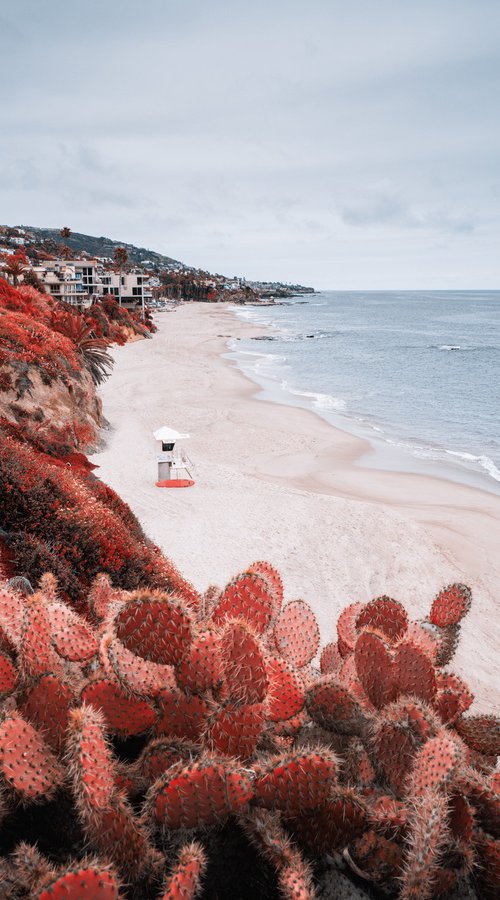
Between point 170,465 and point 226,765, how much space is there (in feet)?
50.2

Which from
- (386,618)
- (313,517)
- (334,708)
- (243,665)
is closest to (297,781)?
(243,665)

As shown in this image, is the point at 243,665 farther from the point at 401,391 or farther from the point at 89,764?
the point at 401,391

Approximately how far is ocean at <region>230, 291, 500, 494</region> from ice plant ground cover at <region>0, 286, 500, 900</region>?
17275 millimetres

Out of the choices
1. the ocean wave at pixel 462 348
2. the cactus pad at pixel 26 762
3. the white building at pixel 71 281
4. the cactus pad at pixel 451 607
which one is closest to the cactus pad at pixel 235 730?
the cactus pad at pixel 26 762

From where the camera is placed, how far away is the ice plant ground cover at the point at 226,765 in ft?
6.12

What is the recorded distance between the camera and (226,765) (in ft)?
6.32

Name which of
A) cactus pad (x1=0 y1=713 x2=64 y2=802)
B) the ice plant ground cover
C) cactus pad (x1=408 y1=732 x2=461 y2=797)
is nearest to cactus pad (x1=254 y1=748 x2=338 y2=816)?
the ice plant ground cover

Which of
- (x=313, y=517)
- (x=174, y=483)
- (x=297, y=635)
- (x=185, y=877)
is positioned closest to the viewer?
(x=185, y=877)

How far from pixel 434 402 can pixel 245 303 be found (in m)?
146

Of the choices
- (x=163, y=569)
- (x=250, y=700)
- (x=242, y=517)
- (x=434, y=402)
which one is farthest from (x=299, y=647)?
(x=434, y=402)

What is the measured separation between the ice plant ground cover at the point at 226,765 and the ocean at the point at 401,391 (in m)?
17.3

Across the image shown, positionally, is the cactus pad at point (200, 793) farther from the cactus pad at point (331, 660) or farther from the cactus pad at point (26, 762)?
the cactus pad at point (331, 660)

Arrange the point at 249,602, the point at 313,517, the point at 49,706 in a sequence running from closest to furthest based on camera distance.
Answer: the point at 49,706 < the point at 249,602 < the point at 313,517

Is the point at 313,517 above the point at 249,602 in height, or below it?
below
